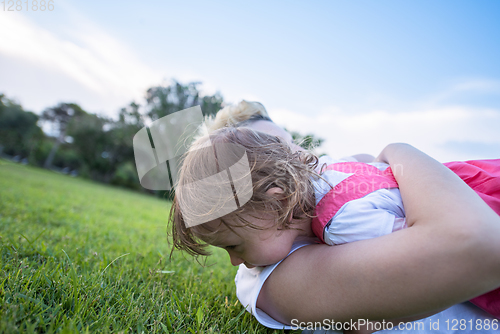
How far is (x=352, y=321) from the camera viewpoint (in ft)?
3.41

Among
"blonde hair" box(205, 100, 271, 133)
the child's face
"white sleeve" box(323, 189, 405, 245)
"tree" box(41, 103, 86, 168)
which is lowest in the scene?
the child's face

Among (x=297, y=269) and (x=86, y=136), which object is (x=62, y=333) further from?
(x=86, y=136)

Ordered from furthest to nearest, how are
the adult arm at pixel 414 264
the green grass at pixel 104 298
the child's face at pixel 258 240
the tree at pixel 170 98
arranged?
the tree at pixel 170 98
the child's face at pixel 258 240
the green grass at pixel 104 298
the adult arm at pixel 414 264

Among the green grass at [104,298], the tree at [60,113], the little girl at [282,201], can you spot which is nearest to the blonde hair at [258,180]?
the little girl at [282,201]

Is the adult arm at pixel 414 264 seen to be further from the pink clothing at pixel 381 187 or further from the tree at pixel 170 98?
the tree at pixel 170 98

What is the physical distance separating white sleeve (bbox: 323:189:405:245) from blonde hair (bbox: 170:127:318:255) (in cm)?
15

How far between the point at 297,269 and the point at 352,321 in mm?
269

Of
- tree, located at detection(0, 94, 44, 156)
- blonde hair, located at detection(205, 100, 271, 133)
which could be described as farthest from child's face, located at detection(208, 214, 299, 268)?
tree, located at detection(0, 94, 44, 156)

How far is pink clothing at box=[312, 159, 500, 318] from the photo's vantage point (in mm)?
1073

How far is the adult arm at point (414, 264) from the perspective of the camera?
77cm

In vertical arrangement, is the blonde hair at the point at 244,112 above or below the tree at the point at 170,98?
below

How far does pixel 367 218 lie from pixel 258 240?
0.45 meters

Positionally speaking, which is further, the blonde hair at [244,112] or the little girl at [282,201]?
the blonde hair at [244,112]

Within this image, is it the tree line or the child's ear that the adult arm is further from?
the tree line
